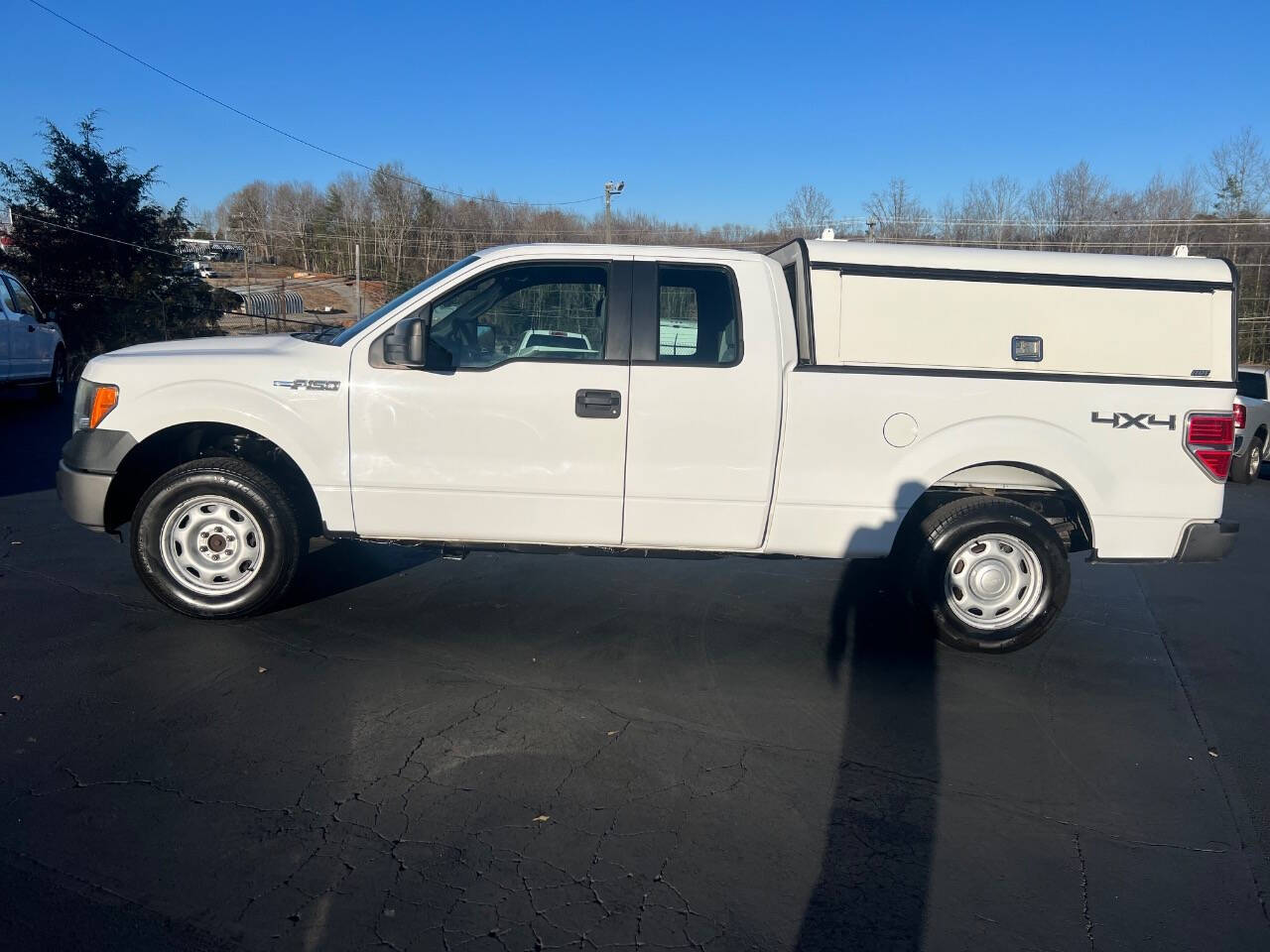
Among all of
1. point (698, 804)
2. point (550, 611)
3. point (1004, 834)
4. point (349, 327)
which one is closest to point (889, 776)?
point (1004, 834)

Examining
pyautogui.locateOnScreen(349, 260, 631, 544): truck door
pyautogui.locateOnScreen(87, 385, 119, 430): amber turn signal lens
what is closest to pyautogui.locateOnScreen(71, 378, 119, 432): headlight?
pyautogui.locateOnScreen(87, 385, 119, 430): amber turn signal lens

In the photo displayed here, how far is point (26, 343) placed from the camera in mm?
13758

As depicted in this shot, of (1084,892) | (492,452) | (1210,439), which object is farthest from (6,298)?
(1084,892)

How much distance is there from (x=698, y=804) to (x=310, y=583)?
342 cm

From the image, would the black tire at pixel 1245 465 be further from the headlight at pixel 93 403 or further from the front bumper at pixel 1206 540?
the headlight at pixel 93 403

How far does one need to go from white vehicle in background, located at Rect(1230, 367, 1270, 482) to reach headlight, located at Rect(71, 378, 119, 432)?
42.4 ft

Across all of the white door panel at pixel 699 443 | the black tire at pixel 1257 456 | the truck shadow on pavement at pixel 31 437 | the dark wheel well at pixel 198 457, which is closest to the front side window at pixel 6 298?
the truck shadow on pavement at pixel 31 437

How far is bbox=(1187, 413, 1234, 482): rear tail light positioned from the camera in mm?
5051

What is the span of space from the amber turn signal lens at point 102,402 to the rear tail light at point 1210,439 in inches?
224

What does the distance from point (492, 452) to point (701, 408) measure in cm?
113

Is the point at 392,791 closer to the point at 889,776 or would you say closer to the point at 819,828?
the point at 819,828

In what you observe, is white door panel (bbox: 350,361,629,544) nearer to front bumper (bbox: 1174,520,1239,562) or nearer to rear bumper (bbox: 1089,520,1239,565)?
rear bumper (bbox: 1089,520,1239,565)

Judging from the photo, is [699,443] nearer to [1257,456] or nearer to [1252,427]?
[1252,427]

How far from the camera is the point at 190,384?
16.6ft
